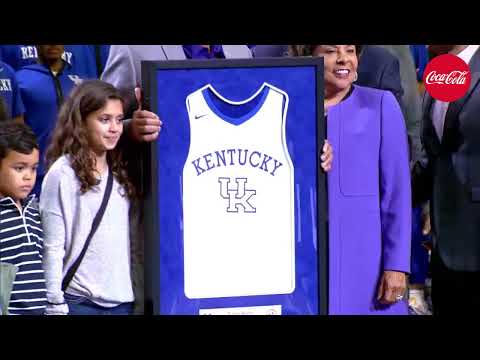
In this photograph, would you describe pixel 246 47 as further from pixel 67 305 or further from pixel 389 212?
pixel 67 305

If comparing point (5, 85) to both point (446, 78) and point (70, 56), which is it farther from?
point (446, 78)

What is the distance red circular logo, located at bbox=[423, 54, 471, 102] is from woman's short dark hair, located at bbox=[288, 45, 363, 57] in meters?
0.40

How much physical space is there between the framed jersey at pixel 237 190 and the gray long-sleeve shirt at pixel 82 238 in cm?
16

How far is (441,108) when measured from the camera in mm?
6805

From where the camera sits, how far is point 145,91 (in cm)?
648

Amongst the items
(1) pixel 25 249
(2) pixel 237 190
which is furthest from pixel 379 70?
(1) pixel 25 249

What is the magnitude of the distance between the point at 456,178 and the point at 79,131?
2.04 m

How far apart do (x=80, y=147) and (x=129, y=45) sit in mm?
595

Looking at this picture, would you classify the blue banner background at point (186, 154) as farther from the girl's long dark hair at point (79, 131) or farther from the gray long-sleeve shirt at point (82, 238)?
the girl's long dark hair at point (79, 131)

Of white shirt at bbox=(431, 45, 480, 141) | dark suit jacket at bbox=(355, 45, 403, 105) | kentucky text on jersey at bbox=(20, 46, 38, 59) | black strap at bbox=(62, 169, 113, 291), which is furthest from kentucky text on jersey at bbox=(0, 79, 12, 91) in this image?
white shirt at bbox=(431, 45, 480, 141)

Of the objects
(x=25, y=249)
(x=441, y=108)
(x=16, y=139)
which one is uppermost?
(x=441, y=108)

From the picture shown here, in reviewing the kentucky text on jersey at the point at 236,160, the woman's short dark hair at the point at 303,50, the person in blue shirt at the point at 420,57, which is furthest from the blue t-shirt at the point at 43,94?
the person in blue shirt at the point at 420,57

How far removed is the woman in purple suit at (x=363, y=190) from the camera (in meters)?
6.69
